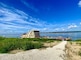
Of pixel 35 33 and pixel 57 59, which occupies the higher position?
pixel 35 33

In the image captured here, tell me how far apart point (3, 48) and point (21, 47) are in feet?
6.38

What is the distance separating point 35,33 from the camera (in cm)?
4922

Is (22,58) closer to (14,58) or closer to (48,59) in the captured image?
(14,58)

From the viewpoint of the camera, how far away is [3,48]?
1493 cm

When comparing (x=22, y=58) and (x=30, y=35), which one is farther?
(x=30, y=35)

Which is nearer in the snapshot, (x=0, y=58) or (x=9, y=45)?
(x=0, y=58)

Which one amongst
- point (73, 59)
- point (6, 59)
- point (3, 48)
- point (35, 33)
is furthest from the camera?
point (35, 33)

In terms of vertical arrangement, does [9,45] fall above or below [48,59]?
above

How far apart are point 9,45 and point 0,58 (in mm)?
5474

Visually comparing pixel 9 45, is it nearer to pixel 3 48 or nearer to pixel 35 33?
pixel 3 48

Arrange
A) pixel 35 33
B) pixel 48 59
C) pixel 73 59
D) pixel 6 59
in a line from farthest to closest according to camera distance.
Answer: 1. pixel 35 33
2. pixel 73 59
3. pixel 48 59
4. pixel 6 59

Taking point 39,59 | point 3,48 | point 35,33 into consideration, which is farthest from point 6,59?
point 35,33

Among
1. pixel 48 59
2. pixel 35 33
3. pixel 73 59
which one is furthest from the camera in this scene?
pixel 35 33

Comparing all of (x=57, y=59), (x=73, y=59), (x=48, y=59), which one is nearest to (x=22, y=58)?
(x=48, y=59)
